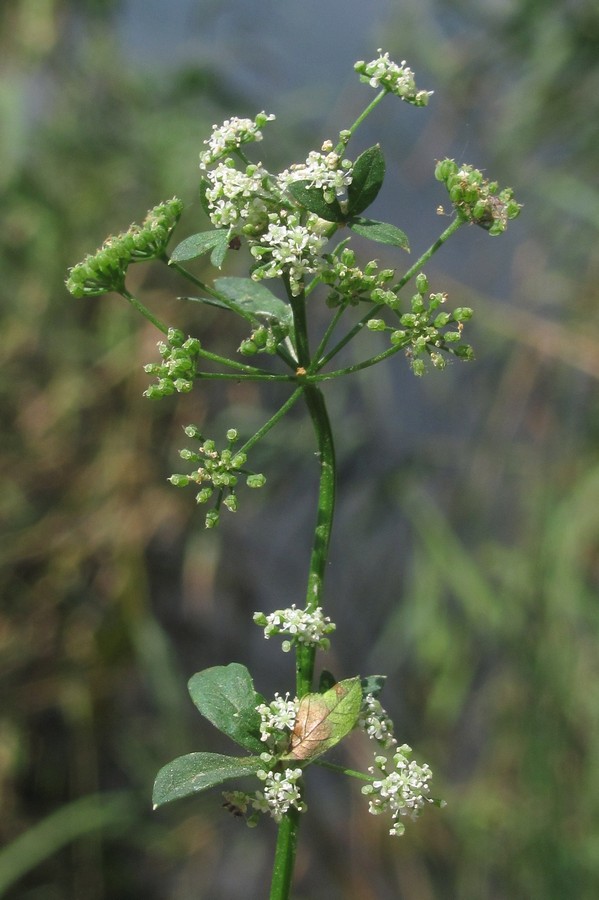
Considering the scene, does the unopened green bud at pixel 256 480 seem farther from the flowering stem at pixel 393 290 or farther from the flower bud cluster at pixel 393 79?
the flower bud cluster at pixel 393 79

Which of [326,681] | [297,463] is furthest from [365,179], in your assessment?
[297,463]

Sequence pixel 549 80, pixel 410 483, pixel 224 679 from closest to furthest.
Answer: pixel 224 679 → pixel 549 80 → pixel 410 483

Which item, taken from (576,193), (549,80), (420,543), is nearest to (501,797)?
(420,543)

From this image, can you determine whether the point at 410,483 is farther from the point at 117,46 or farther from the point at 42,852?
the point at 117,46

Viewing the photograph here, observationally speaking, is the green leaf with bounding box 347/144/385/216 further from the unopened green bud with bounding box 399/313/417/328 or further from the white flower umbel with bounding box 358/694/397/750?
the white flower umbel with bounding box 358/694/397/750

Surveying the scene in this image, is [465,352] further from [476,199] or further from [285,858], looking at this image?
[285,858]
